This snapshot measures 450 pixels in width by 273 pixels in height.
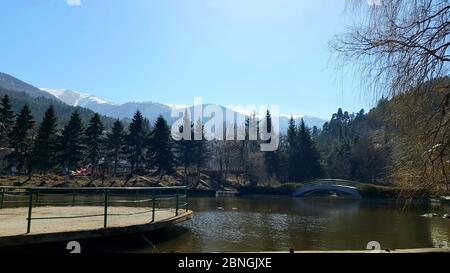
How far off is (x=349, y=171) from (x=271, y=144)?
1439 cm

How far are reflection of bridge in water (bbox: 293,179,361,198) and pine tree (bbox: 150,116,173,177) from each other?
20461 mm

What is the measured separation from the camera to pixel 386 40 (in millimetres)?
5656

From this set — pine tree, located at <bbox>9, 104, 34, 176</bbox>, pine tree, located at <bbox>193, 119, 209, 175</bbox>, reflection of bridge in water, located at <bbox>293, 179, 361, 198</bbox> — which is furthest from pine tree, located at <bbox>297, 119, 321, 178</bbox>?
pine tree, located at <bbox>9, 104, 34, 176</bbox>

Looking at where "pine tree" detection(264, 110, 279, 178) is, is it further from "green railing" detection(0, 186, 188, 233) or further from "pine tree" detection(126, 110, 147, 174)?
"green railing" detection(0, 186, 188, 233)

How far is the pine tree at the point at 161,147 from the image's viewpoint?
67.6 meters

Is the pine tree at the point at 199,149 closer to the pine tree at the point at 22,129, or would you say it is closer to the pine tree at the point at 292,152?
the pine tree at the point at 292,152

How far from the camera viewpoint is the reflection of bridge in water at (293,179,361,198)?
58.5m

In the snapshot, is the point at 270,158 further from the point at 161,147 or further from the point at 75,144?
the point at 75,144

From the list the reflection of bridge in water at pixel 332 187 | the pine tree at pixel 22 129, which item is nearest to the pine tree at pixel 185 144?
the reflection of bridge in water at pixel 332 187

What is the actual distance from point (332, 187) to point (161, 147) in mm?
26441

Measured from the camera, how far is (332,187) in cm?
6022

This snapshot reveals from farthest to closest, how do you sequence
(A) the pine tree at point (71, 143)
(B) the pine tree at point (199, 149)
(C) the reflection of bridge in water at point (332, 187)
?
(B) the pine tree at point (199, 149) → (A) the pine tree at point (71, 143) → (C) the reflection of bridge in water at point (332, 187)

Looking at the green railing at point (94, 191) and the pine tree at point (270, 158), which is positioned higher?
the pine tree at point (270, 158)

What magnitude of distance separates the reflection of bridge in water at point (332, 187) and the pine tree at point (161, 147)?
806 inches
